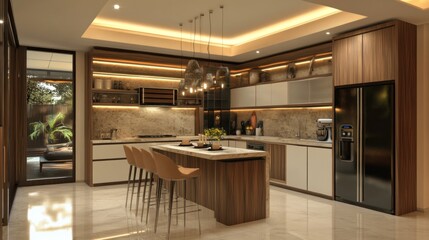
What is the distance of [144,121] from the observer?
23.8ft

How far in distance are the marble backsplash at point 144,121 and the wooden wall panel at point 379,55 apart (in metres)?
4.22

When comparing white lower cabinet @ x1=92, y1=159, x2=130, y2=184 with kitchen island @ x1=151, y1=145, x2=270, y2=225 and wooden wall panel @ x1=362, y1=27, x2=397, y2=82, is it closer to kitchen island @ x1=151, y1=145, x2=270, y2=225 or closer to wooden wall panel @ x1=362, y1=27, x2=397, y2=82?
kitchen island @ x1=151, y1=145, x2=270, y2=225

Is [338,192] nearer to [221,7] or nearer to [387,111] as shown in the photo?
[387,111]

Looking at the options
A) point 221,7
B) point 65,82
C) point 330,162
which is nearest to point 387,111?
point 330,162

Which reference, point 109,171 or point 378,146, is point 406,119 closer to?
point 378,146

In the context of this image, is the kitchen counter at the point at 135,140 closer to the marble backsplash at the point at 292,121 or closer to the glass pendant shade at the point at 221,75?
the marble backsplash at the point at 292,121

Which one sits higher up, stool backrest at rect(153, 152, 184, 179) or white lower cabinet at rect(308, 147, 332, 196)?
stool backrest at rect(153, 152, 184, 179)

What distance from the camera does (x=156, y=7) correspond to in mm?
4879

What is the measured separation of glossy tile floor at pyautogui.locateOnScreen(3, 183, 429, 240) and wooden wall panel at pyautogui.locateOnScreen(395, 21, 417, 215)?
295 millimetres

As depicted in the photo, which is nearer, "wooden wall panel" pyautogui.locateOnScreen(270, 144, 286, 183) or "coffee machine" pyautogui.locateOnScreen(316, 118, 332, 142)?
"coffee machine" pyautogui.locateOnScreen(316, 118, 332, 142)

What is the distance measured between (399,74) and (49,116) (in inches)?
244

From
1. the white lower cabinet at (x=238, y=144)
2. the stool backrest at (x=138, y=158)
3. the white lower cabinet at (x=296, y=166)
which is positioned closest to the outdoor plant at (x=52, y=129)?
the stool backrest at (x=138, y=158)

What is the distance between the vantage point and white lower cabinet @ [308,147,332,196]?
5.29 meters

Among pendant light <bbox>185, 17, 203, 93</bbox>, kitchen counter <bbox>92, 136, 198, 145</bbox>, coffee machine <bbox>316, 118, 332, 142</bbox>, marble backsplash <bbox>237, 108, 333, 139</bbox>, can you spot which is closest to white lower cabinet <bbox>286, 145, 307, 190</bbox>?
coffee machine <bbox>316, 118, 332, 142</bbox>
